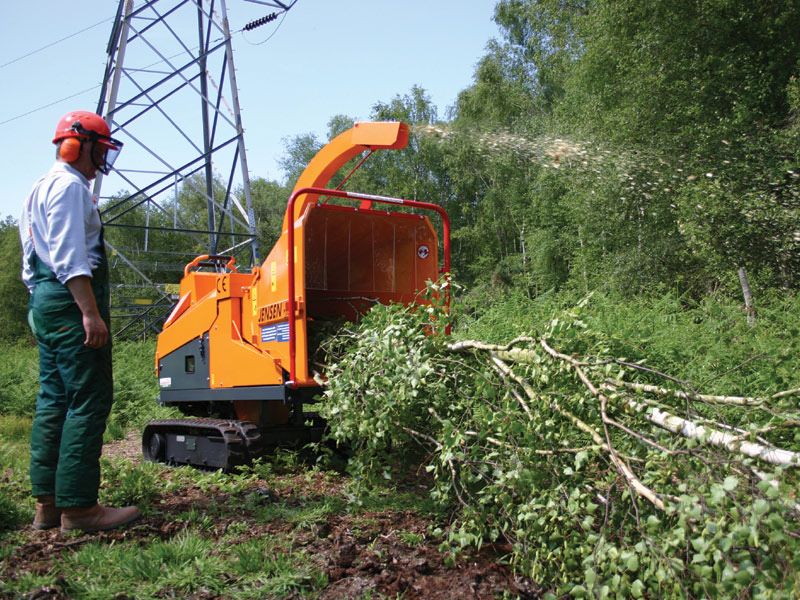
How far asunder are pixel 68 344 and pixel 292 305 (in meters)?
1.76

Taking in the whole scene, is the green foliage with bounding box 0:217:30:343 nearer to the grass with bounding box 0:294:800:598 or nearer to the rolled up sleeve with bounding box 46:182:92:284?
the grass with bounding box 0:294:800:598

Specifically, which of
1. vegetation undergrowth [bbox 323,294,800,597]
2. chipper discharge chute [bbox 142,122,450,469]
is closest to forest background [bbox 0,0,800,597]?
vegetation undergrowth [bbox 323,294,800,597]

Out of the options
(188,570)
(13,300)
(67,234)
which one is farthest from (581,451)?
(13,300)

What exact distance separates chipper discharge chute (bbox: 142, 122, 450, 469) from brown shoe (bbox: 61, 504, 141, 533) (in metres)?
1.63

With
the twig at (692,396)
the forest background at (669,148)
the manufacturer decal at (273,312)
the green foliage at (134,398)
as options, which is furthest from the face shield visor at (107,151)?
the green foliage at (134,398)

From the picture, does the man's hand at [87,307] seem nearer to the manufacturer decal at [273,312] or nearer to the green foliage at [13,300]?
the manufacturer decal at [273,312]

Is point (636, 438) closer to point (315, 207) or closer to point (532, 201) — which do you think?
point (315, 207)

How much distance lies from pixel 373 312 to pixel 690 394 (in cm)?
254

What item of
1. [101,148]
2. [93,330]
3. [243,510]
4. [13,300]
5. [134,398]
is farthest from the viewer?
[13,300]

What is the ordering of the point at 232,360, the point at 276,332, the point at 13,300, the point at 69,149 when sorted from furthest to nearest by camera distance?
the point at 13,300 → the point at 232,360 → the point at 276,332 → the point at 69,149

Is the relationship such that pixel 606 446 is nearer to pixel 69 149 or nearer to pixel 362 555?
pixel 362 555

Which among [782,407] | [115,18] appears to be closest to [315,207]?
[782,407]

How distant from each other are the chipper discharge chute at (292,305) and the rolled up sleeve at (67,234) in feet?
5.58

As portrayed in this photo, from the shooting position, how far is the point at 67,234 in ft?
13.1
